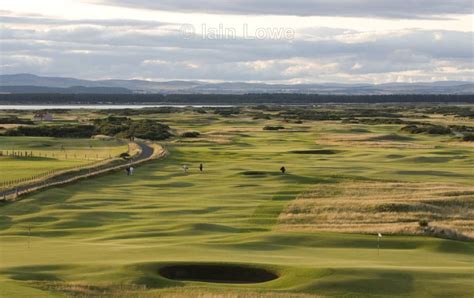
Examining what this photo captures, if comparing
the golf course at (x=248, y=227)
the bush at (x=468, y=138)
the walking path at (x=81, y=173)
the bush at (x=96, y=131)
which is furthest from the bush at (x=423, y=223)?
the bush at (x=96, y=131)

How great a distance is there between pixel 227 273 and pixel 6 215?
20.3 metres

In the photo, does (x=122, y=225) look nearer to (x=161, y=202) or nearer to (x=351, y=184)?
(x=161, y=202)

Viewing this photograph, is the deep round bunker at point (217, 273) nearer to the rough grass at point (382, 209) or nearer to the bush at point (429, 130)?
the rough grass at point (382, 209)

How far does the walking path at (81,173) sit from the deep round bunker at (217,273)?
2391cm

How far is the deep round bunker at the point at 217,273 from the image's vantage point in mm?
29641

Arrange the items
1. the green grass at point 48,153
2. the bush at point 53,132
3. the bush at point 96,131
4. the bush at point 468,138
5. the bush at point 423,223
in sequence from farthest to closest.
Answer: 1. the bush at point 53,132
2. the bush at point 96,131
3. the bush at point 468,138
4. the green grass at point 48,153
5. the bush at point 423,223

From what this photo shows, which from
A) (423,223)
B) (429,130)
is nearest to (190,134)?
(429,130)

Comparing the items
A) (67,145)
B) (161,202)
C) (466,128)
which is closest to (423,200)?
(161,202)

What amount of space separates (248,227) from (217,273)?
47.5 feet

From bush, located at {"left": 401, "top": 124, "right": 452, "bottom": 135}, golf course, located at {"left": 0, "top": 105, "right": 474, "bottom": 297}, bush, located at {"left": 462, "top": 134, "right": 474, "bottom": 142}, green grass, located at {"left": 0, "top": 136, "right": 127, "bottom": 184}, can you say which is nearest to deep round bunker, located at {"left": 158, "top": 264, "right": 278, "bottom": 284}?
golf course, located at {"left": 0, "top": 105, "right": 474, "bottom": 297}

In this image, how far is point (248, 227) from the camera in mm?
44625

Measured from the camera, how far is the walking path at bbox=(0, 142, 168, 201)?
54.7 metres

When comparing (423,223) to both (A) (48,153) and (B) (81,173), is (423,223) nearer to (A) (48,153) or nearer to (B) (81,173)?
(B) (81,173)

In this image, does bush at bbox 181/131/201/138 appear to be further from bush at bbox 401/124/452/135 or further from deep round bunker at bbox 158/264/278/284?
deep round bunker at bbox 158/264/278/284
